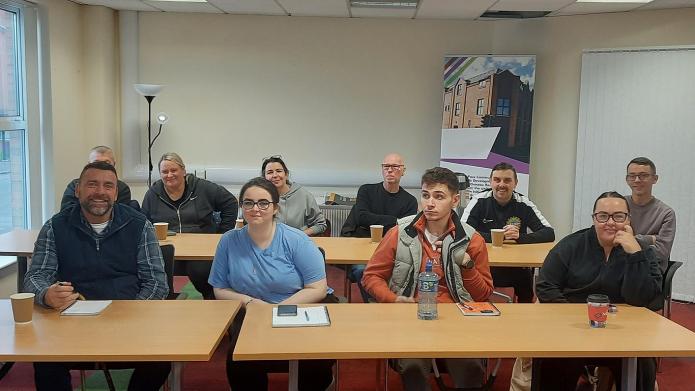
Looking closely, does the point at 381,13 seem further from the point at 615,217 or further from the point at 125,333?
the point at 125,333

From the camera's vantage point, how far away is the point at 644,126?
249 inches

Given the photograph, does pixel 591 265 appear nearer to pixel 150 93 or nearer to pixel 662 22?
pixel 662 22

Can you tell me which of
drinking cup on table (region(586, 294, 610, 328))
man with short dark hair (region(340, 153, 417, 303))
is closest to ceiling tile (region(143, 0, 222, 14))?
man with short dark hair (region(340, 153, 417, 303))

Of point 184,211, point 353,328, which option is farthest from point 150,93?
point 353,328

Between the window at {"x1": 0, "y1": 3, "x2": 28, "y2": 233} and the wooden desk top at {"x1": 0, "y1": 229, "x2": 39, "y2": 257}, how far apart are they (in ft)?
3.87

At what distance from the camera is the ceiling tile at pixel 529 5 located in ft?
19.3

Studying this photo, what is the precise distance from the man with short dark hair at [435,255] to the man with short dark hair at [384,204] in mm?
1900

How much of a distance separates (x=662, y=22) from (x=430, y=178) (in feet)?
13.6

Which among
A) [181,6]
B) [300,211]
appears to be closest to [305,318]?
[300,211]

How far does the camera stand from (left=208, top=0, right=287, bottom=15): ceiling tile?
6.37 metres

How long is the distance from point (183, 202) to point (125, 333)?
106 inches

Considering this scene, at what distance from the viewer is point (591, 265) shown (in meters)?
3.31

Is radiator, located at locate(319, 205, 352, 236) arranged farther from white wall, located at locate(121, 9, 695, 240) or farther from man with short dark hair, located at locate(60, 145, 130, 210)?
man with short dark hair, located at locate(60, 145, 130, 210)

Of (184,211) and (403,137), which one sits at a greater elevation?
(403,137)
